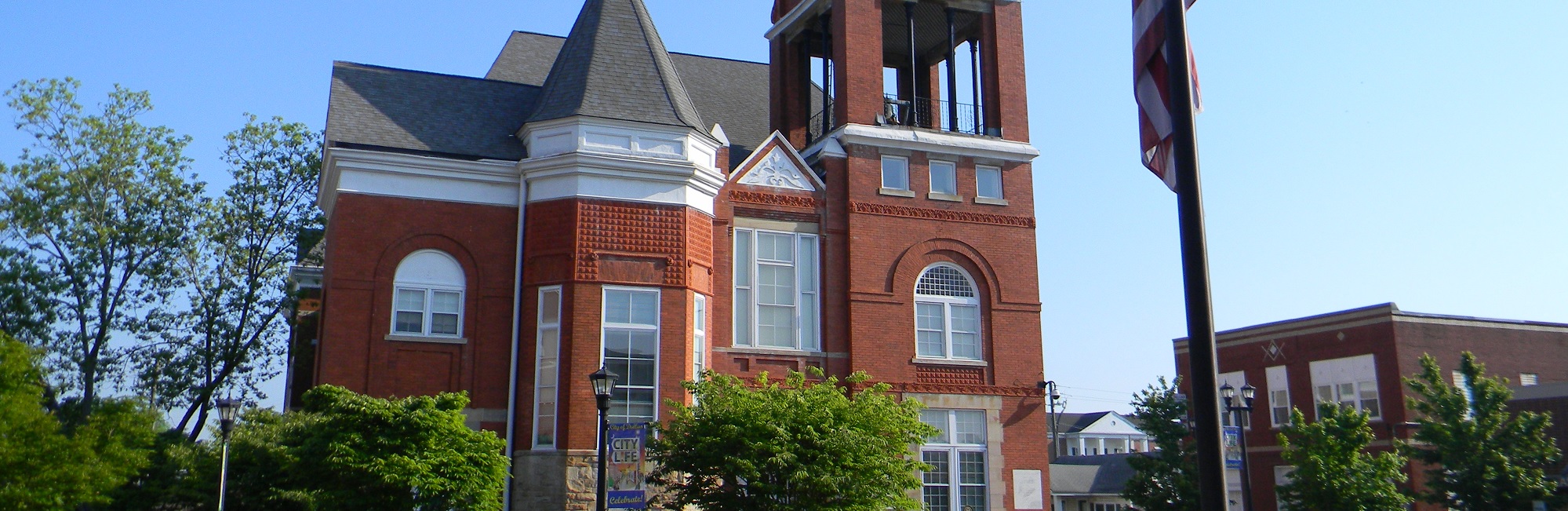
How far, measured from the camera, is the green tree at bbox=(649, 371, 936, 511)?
2052cm

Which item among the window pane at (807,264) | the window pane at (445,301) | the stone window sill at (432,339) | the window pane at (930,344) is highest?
the window pane at (807,264)

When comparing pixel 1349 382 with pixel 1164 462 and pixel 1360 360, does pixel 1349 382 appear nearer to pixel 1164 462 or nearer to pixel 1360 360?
pixel 1360 360

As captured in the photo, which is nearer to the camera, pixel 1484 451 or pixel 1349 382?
pixel 1484 451

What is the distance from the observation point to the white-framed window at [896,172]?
2928 cm

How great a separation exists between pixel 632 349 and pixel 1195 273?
55.0 feet

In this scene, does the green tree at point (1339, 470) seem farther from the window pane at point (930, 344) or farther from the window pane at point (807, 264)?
the window pane at point (807, 264)

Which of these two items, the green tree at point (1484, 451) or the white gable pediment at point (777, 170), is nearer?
the white gable pediment at point (777, 170)

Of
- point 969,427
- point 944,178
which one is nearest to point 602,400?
point 969,427

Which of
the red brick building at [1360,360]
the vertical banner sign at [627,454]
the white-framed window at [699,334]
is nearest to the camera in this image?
the vertical banner sign at [627,454]

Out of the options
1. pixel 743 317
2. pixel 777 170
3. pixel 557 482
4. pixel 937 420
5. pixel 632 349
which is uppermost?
pixel 777 170

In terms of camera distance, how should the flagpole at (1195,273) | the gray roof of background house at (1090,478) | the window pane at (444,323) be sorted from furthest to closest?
the gray roof of background house at (1090,478) < the window pane at (444,323) < the flagpole at (1195,273)

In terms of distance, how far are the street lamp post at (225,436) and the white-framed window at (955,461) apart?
13.8 metres

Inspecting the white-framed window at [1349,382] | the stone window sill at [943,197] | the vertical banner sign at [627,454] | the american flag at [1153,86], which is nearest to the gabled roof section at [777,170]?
the stone window sill at [943,197]

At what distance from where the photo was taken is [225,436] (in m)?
22.1
